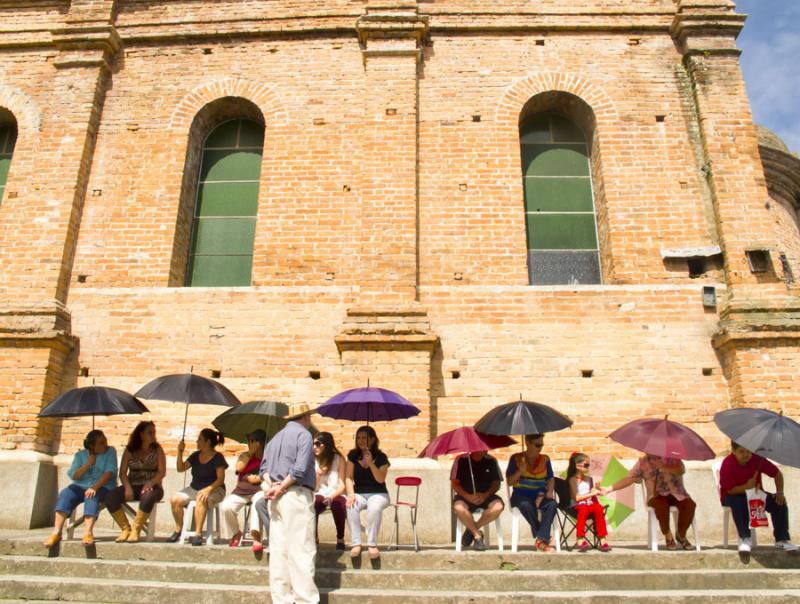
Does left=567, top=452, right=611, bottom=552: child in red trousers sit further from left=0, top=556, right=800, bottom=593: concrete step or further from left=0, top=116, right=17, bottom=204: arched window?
left=0, top=116, right=17, bottom=204: arched window

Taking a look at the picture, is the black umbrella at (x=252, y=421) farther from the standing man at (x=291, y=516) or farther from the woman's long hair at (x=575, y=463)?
the woman's long hair at (x=575, y=463)

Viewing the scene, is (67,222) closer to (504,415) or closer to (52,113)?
(52,113)

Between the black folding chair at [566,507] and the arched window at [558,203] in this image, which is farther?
the arched window at [558,203]

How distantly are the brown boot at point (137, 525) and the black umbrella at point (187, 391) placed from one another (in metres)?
1.24

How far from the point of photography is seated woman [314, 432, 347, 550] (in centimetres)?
645

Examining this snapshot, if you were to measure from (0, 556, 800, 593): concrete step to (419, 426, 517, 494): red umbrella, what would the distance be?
1273 millimetres

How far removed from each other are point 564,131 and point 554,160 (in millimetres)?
626

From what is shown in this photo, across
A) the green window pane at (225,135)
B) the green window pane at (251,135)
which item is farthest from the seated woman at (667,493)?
the green window pane at (225,135)

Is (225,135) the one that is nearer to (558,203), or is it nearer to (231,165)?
(231,165)

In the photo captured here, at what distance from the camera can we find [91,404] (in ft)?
23.1

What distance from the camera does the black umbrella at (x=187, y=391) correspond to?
7270mm

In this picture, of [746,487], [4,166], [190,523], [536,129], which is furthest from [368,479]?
[4,166]

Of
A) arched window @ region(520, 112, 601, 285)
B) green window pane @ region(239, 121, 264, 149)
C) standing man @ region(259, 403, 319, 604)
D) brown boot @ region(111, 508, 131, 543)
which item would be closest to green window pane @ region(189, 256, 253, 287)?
green window pane @ region(239, 121, 264, 149)

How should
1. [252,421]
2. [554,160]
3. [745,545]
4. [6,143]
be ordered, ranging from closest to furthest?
[745,545], [252,421], [554,160], [6,143]
